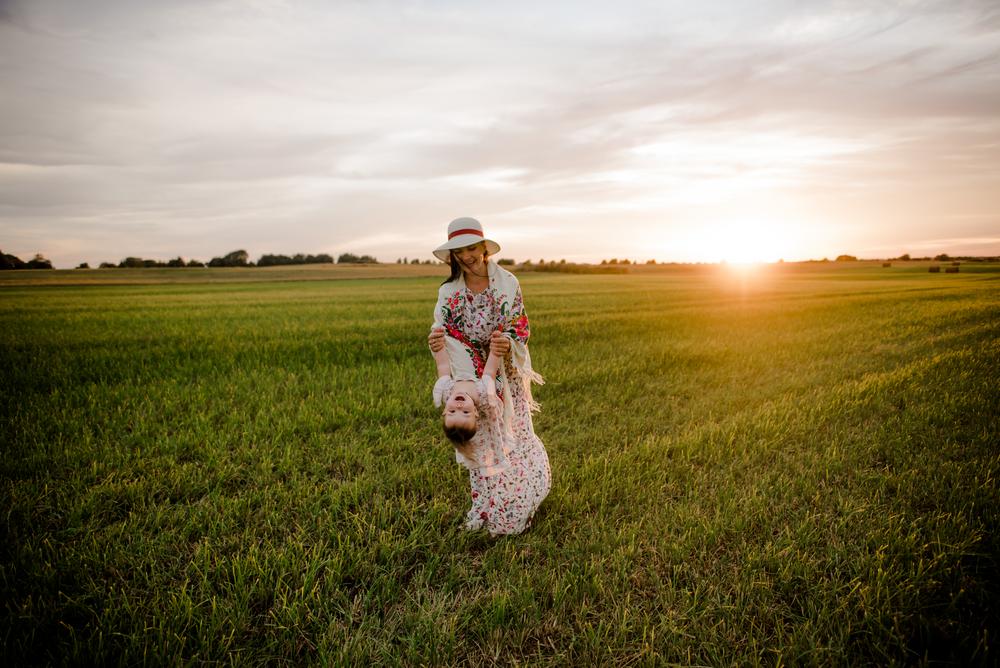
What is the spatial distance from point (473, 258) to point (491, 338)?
60 cm

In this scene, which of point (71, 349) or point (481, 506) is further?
point (71, 349)

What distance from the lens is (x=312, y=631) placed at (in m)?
2.57

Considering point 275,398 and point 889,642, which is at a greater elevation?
point 275,398

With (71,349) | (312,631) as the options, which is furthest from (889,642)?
(71,349)

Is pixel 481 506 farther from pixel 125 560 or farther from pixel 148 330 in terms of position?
pixel 148 330

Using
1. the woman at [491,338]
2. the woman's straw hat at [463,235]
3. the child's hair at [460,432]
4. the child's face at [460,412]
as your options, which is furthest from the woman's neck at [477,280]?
the child's hair at [460,432]

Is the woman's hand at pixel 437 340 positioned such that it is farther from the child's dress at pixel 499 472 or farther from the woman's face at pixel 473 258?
the woman's face at pixel 473 258

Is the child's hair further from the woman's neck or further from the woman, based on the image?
the woman's neck

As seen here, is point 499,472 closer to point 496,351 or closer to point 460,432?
point 460,432

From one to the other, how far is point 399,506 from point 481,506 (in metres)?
0.75

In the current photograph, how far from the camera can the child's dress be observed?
3.25m

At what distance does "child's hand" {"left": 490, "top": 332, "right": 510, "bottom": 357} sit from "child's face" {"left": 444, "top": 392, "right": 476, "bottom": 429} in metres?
0.42

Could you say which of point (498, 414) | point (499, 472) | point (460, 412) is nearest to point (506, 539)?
point (499, 472)

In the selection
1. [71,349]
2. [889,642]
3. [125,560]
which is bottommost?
→ [889,642]
